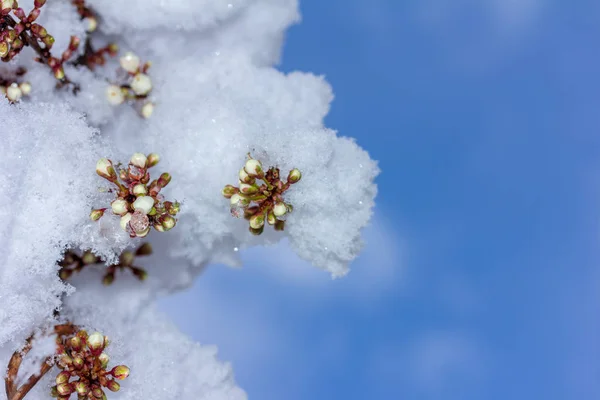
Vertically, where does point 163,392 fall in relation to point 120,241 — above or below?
below

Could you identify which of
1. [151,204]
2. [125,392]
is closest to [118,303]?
[125,392]

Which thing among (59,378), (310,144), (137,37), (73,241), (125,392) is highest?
(137,37)

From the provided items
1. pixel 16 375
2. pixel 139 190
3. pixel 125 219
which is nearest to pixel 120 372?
pixel 16 375

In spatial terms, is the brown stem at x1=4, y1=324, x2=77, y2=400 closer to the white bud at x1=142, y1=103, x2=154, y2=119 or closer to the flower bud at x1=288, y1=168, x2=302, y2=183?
the white bud at x1=142, y1=103, x2=154, y2=119

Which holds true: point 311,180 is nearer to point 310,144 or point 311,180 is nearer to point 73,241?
point 310,144

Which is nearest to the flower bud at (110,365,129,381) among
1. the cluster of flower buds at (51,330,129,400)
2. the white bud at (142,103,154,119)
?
the cluster of flower buds at (51,330,129,400)

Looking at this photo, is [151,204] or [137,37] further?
[137,37]

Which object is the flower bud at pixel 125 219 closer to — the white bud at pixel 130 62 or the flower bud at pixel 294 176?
the flower bud at pixel 294 176

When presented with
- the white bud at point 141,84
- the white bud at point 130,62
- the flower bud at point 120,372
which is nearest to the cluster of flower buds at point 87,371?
the flower bud at point 120,372
